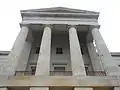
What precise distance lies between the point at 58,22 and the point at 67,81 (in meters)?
11.3

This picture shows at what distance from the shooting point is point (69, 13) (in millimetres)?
28203

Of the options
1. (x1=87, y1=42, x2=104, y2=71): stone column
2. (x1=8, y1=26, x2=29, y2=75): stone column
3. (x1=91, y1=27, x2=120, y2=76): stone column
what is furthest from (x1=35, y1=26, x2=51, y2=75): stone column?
(x1=87, y1=42, x2=104, y2=71): stone column

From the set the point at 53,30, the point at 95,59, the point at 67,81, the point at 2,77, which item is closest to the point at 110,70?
the point at 67,81

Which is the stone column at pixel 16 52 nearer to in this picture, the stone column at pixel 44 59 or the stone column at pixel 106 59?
the stone column at pixel 44 59

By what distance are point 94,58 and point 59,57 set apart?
15.4 feet

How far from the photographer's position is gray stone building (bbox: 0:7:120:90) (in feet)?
57.4

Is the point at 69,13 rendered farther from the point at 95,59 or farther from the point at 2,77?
the point at 2,77

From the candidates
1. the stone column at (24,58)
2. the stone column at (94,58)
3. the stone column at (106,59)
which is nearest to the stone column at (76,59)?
the stone column at (106,59)

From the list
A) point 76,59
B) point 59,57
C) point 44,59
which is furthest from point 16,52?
point 59,57

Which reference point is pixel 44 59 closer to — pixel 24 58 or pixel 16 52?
pixel 16 52

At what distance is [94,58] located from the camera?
25.8 metres

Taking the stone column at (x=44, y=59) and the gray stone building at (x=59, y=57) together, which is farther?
the stone column at (x=44, y=59)

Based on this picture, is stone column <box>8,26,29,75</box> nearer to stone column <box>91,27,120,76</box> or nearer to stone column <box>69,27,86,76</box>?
stone column <box>69,27,86,76</box>

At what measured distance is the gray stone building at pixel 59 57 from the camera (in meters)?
17.5
